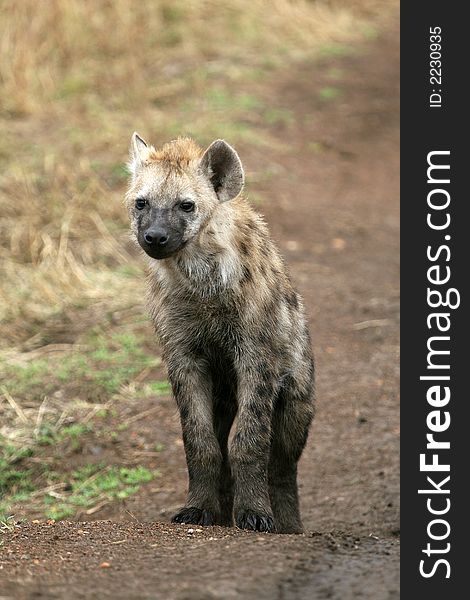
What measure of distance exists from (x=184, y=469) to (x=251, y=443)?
1.60 meters

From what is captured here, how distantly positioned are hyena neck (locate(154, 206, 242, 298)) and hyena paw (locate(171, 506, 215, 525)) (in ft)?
2.59

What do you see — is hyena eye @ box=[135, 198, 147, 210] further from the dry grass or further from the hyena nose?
the dry grass

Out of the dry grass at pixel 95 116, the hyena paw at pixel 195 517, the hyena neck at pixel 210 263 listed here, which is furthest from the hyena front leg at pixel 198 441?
the dry grass at pixel 95 116

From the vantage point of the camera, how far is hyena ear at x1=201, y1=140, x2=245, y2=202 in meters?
4.17

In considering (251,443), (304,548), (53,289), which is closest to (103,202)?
(53,289)

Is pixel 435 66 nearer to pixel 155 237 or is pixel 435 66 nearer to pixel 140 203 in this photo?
pixel 140 203

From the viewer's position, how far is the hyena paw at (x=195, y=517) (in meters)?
4.12

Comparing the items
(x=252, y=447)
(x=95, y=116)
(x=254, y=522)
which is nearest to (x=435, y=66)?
(x=252, y=447)

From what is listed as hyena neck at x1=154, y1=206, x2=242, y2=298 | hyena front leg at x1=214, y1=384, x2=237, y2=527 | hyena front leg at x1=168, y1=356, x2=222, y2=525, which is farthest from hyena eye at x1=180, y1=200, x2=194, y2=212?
hyena front leg at x1=214, y1=384, x2=237, y2=527

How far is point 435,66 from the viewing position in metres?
5.68

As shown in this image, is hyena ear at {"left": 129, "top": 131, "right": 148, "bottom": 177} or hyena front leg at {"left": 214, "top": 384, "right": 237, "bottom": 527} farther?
hyena front leg at {"left": 214, "top": 384, "right": 237, "bottom": 527}

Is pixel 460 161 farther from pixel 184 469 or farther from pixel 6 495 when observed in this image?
pixel 6 495

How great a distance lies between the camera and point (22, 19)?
10.5 m

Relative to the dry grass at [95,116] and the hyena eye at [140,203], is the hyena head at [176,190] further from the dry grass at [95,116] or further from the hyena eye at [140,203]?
the dry grass at [95,116]
